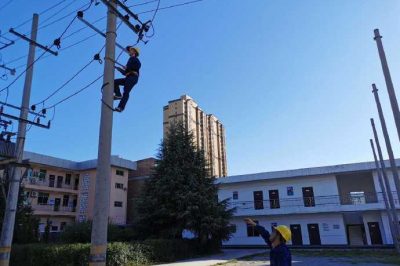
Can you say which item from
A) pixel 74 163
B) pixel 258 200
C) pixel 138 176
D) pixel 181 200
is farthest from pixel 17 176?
pixel 138 176

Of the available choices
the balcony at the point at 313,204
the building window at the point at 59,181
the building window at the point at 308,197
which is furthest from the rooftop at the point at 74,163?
the building window at the point at 308,197

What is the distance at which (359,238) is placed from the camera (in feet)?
114

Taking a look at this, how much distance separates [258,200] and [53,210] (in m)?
23.6

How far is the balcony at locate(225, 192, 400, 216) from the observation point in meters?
30.7

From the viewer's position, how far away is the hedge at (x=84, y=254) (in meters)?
16.2

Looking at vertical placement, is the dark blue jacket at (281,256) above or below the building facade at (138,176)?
below

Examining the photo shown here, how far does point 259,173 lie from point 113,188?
1777cm

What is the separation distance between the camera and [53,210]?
1561 inches

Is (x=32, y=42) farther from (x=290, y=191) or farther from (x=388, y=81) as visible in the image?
(x=290, y=191)

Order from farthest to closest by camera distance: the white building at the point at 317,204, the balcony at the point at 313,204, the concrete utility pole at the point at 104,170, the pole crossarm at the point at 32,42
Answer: the white building at the point at 317,204
the balcony at the point at 313,204
the pole crossarm at the point at 32,42
the concrete utility pole at the point at 104,170

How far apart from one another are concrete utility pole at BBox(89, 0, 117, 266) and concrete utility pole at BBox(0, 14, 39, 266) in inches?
288

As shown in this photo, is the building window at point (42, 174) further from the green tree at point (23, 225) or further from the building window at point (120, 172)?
the green tree at point (23, 225)

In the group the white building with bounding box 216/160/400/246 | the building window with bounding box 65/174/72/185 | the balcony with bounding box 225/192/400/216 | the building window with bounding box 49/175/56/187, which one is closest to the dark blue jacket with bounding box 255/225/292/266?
the balcony with bounding box 225/192/400/216

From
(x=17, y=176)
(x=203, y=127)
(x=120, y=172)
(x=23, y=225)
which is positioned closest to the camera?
(x=17, y=176)
